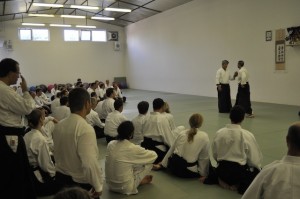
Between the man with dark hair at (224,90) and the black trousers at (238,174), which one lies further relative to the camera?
the man with dark hair at (224,90)

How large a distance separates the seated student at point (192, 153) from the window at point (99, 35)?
17.9 meters

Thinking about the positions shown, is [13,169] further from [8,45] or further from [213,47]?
[8,45]

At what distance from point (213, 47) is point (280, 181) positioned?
11767mm

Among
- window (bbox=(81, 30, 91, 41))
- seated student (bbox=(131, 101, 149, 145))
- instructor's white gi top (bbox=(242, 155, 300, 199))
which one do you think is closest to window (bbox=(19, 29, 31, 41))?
window (bbox=(81, 30, 91, 41))

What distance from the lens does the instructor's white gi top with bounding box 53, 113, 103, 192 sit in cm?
219

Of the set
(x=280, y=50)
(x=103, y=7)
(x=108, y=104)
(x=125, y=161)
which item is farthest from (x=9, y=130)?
(x=103, y=7)

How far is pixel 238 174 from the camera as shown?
3.43 metres

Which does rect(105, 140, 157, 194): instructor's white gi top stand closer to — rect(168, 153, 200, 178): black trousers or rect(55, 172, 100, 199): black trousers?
rect(168, 153, 200, 178): black trousers

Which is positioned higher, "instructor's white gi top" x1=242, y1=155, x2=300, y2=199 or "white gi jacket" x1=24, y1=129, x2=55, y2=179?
"instructor's white gi top" x1=242, y1=155, x2=300, y2=199

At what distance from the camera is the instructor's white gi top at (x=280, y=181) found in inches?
67.3

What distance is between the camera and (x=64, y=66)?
19.7m

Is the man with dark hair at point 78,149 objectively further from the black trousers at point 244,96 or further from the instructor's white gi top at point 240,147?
the black trousers at point 244,96

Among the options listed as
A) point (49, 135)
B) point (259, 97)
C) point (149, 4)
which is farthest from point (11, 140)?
point (149, 4)

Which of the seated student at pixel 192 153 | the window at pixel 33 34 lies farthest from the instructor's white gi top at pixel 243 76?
the window at pixel 33 34
